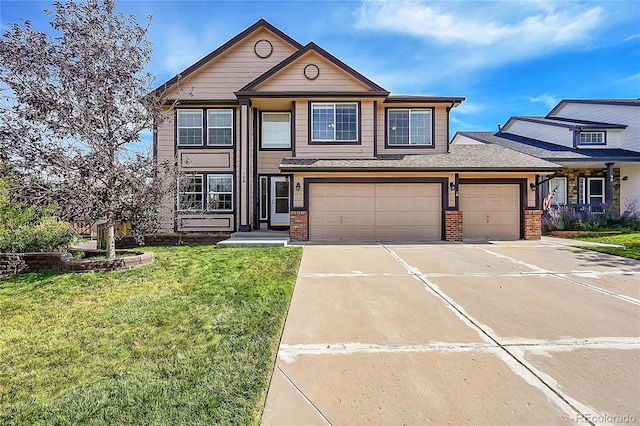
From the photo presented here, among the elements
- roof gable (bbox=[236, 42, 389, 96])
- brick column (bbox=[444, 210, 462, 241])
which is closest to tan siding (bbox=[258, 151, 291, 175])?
roof gable (bbox=[236, 42, 389, 96])

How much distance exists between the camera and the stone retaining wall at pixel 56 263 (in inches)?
259

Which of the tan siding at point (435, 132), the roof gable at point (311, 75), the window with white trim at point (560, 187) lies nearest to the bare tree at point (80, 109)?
the roof gable at point (311, 75)

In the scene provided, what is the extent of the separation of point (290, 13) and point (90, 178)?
28.9ft

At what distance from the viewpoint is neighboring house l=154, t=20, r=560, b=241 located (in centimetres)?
1164

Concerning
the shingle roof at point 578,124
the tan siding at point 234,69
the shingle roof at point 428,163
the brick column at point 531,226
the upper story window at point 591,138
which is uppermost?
the tan siding at point 234,69

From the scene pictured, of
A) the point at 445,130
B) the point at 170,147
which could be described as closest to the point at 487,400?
the point at 445,130

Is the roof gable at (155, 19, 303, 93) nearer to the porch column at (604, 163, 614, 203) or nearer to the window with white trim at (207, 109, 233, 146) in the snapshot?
the window with white trim at (207, 109, 233, 146)

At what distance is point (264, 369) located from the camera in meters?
2.89

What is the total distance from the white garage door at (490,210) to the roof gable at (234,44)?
10.1m

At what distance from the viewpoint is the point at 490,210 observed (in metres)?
12.1

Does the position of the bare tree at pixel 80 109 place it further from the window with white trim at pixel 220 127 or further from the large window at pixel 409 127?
the large window at pixel 409 127

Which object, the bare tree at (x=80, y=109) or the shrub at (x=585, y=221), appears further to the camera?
the shrub at (x=585, y=221)

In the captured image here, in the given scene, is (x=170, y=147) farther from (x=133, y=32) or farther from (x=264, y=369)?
(x=264, y=369)

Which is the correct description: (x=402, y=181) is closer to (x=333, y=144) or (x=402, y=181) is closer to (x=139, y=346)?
(x=333, y=144)
